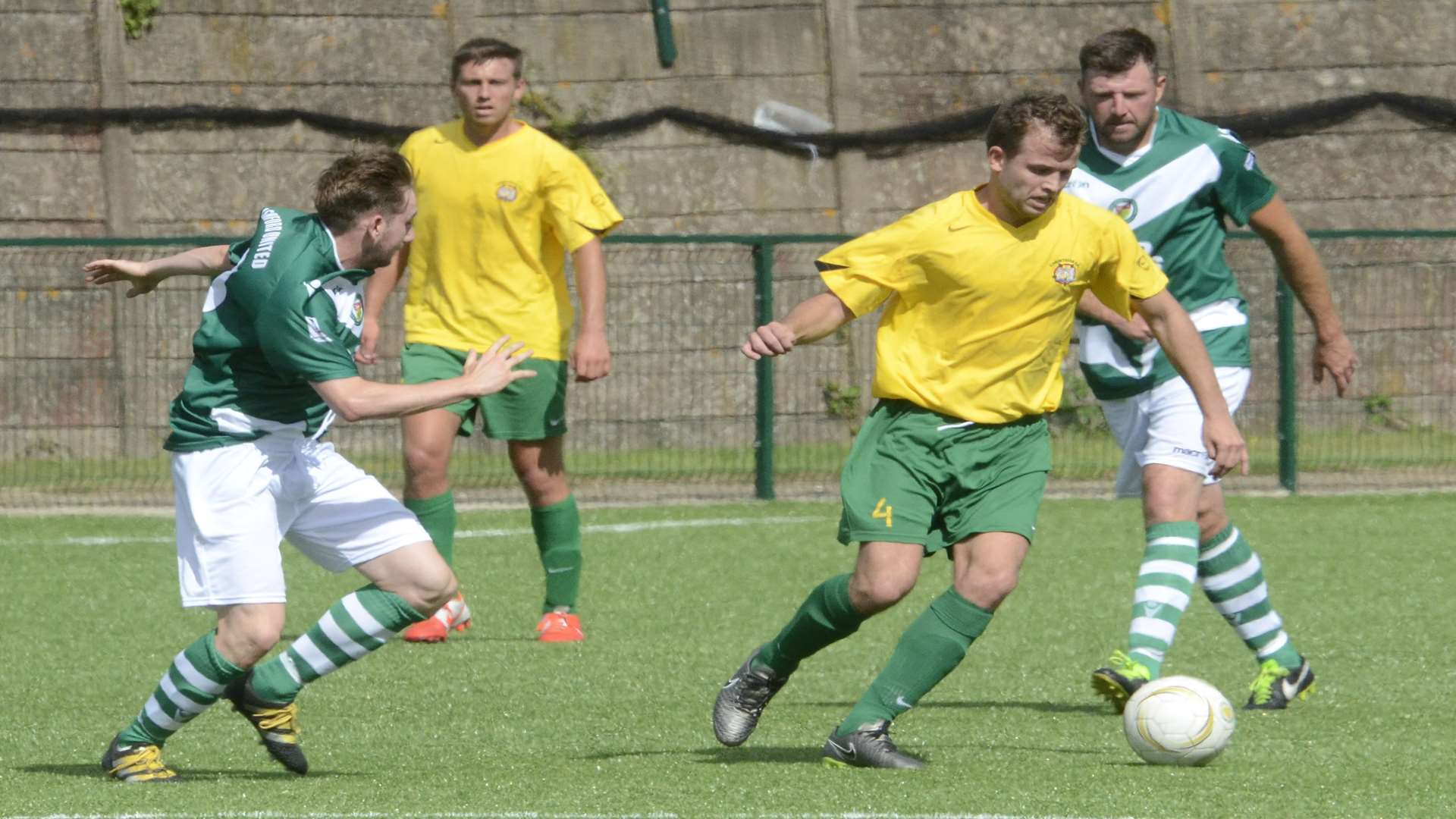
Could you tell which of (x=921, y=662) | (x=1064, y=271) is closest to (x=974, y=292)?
(x=1064, y=271)

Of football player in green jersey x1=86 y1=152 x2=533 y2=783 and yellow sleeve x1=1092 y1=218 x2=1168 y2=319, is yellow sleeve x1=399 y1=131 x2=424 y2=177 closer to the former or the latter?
football player in green jersey x1=86 y1=152 x2=533 y2=783

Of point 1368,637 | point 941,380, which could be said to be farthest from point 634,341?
point 941,380

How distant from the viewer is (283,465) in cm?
500

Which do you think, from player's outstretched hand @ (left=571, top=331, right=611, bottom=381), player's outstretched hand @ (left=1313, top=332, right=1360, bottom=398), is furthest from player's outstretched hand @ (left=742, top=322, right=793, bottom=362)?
player's outstretched hand @ (left=571, top=331, right=611, bottom=381)

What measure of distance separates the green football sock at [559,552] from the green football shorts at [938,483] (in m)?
2.47

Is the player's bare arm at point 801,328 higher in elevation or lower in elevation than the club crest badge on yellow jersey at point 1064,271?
lower

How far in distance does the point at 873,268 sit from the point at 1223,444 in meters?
0.98

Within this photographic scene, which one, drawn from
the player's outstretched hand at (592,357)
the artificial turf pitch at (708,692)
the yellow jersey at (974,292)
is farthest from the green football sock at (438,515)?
the yellow jersey at (974,292)

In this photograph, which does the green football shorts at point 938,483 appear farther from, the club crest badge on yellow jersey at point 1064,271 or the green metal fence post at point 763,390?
the green metal fence post at point 763,390

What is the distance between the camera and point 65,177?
12742 mm

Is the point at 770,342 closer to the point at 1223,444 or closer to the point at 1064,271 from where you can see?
the point at 1064,271

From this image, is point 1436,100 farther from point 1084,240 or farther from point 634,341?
point 1084,240

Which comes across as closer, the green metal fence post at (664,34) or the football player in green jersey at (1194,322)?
the football player in green jersey at (1194,322)

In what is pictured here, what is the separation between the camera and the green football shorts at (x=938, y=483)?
4992 mm
